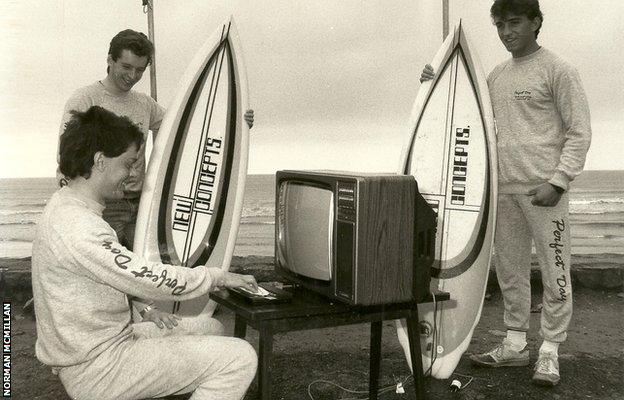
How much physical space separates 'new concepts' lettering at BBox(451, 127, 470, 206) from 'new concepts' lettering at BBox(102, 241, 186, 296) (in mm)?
1734

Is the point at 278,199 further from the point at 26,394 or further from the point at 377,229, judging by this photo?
the point at 26,394

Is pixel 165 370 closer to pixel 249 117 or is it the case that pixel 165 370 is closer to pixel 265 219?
pixel 249 117

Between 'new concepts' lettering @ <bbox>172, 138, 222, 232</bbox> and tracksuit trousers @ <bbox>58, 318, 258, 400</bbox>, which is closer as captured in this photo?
tracksuit trousers @ <bbox>58, 318, 258, 400</bbox>

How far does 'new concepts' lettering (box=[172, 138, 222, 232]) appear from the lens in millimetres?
3006

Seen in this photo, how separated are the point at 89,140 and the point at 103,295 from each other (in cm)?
38

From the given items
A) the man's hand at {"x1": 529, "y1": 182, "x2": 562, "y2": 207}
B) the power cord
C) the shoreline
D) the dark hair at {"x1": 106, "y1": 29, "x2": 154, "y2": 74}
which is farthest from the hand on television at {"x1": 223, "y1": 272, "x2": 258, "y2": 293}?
the shoreline

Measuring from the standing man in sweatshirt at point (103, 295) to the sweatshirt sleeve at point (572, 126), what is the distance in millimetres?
1546

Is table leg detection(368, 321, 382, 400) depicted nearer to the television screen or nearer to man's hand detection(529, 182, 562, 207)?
the television screen

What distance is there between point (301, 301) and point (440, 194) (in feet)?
4.49

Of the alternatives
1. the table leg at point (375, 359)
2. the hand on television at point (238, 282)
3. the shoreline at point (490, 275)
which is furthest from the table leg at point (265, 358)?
the shoreline at point (490, 275)

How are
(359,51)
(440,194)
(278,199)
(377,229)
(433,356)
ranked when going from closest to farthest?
(377,229) < (278,199) < (433,356) < (440,194) < (359,51)

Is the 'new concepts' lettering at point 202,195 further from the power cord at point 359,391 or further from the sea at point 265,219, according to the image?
the sea at point 265,219

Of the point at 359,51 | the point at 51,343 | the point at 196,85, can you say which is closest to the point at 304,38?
the point at 359,51

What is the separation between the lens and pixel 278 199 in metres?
1.97
